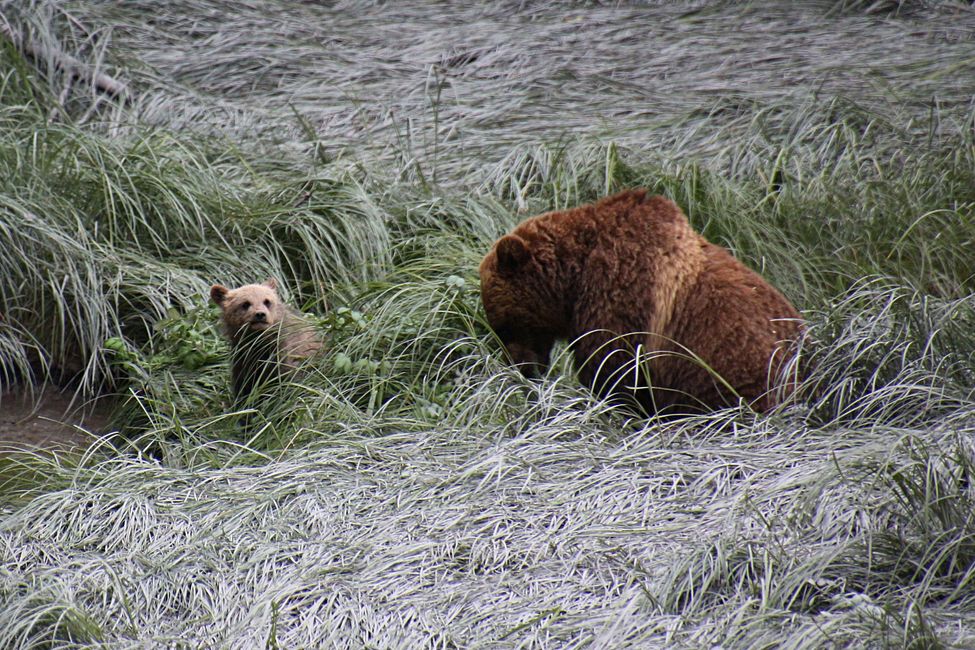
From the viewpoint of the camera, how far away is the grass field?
128 inches

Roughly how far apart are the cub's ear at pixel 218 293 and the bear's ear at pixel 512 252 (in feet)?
4.53

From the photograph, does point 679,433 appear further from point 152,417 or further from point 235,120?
point 235,120

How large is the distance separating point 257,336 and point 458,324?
3.15 ft

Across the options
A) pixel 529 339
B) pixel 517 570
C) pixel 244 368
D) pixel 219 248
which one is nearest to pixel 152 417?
pixel 244 368

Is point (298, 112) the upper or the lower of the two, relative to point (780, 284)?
upper

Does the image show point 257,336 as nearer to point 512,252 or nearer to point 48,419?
point 48,419

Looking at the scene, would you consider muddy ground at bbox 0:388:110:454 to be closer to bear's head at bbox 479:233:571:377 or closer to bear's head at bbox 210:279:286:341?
bear's head at bbox 210:279:286:341

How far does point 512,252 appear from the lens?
4.87 meters

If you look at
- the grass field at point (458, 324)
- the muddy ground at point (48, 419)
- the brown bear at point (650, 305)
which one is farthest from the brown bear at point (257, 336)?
the brown bear at point (650, 305)

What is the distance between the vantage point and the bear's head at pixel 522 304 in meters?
4.87

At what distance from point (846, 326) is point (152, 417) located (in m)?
3.16

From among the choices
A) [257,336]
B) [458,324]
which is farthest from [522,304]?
[257,336]

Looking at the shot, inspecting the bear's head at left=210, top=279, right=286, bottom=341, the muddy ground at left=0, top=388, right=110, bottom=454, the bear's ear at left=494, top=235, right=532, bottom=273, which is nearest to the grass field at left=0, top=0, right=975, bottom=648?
the muddy ground at left=0, top=388, right=110, bottom=454

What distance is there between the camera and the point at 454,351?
523 cm
